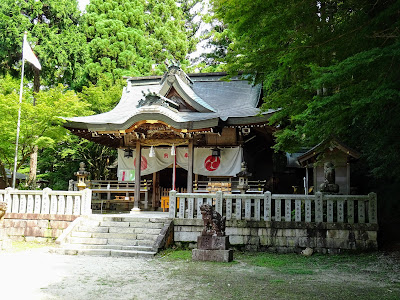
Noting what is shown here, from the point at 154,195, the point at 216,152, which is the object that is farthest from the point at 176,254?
the point at 154,195

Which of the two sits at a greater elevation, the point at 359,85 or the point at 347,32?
the point at 347,32

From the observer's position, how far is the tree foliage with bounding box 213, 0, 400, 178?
538cm

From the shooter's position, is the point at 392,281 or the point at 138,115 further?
the point at 138,115

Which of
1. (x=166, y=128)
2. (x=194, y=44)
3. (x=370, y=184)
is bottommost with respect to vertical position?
(x=370, y=184)

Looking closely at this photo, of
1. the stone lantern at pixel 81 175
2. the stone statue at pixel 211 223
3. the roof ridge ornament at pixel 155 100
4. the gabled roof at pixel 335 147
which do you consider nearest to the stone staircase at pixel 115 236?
the stone statue at pixel 211 223

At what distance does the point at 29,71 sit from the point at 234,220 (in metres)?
17.5

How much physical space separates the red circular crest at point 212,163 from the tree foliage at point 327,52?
339 inches

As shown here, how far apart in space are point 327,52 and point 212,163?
9996 mm

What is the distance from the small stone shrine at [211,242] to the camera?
29.1 ft

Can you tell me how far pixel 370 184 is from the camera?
44.3 feet

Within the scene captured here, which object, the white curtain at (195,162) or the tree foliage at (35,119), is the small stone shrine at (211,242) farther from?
the tree foliage at (35,119)

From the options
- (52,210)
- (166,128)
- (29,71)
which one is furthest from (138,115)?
(29,71)

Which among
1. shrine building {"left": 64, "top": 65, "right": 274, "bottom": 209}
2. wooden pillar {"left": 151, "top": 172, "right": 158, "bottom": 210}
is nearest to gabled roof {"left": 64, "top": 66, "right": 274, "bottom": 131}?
shrine building {"left": 64, "top": 65, "right": 274, "bottom": 209}

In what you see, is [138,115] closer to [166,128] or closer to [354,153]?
[166,128]
